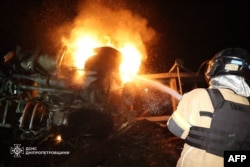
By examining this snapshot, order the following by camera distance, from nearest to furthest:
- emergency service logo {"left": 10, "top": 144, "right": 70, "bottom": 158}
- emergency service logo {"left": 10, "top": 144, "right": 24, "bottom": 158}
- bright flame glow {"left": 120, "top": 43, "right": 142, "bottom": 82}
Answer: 1. emergency service logo {"left": 10, "top": 144, "right": 70, "bottom": 158}
2. emergency service logo {"left": 10, "top": 144, "right": 24, "bottom": 158}
3. bright flame glow {"left": 120, "top": 43, "right": 142, "bottom": 82}

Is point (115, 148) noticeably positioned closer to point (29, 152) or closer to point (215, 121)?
point (29, 152)

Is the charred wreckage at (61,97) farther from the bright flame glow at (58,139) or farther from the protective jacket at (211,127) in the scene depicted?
the protective jacket at (211,127)

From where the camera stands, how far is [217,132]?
294 cm

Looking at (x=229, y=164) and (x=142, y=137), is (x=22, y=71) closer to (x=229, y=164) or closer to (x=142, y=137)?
(x=142, y=137)

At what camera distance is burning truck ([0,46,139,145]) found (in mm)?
7980

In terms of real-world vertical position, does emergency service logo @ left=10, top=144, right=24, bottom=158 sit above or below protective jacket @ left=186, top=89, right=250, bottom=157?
below

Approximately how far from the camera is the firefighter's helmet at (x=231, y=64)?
324cm

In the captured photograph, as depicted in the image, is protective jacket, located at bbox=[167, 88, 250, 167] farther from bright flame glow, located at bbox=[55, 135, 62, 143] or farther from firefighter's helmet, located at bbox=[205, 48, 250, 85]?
bright flame glow, located at bbox=[55, 135, 62, 143]

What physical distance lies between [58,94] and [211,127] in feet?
21.3

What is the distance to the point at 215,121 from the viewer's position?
2924 mm

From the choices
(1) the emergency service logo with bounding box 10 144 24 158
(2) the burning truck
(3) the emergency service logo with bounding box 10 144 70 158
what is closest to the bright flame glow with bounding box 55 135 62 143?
(2) the burning truck

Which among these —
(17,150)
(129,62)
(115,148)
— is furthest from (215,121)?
(129,62)

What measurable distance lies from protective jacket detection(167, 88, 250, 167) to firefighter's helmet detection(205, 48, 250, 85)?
31 cm

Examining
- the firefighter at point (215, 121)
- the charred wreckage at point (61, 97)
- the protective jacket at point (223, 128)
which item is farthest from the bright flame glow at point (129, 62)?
the protective jacket at point (223, 128)
